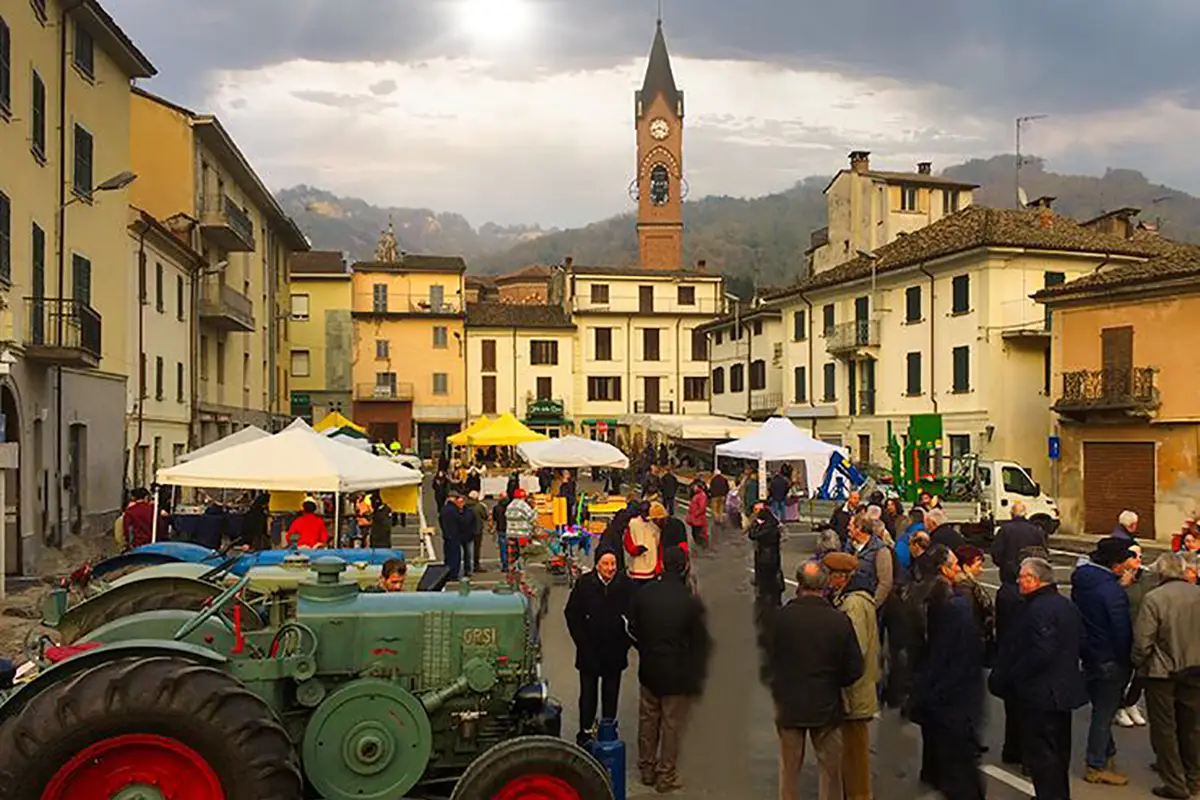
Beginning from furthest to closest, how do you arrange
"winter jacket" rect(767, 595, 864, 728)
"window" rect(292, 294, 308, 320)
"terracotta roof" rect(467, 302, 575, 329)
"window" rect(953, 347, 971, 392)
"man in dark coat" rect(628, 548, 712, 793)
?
1. "window" rect(292, 294, 308, 320)
2. "terracotta roof" rect(467, 302, 575, 329)
3. "window" rect(953, 347, 971, 392)
4. "man in dark coat" rect(628, 548, 712, 793)
5. "winter jacket" rect(767, 595, 864, 728)

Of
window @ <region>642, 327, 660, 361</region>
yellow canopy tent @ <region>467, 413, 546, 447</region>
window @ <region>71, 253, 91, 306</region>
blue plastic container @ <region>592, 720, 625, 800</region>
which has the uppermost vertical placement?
window @ <region>642, 327, 660, 361</region>

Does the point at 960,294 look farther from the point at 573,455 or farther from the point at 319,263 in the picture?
the point at 319,263

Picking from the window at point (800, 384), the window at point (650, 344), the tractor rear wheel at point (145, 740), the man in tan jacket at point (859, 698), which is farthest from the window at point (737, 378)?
the tractor rear wheel at point (145, 740)

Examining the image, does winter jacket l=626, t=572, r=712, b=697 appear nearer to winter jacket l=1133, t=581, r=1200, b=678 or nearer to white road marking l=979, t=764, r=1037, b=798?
white road marking l=979, t=764, r=1037, b=798

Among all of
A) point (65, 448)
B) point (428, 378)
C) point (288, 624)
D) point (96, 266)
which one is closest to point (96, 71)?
point (96, 266)

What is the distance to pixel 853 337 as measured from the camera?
4062 cm

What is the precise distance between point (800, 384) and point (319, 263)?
3901 centimetres

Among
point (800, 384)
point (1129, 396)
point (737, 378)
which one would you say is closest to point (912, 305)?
point (800, 384)

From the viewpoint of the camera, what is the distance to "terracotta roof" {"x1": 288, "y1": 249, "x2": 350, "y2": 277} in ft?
220

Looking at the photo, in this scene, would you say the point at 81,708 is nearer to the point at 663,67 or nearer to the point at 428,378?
the point at 428,378

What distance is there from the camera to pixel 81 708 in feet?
17.5

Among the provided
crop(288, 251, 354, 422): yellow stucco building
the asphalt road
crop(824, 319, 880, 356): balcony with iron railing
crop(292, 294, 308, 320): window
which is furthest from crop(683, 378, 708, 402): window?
the asphalt road

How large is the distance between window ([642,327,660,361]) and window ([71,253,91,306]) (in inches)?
1771

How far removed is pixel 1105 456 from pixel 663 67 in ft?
215
